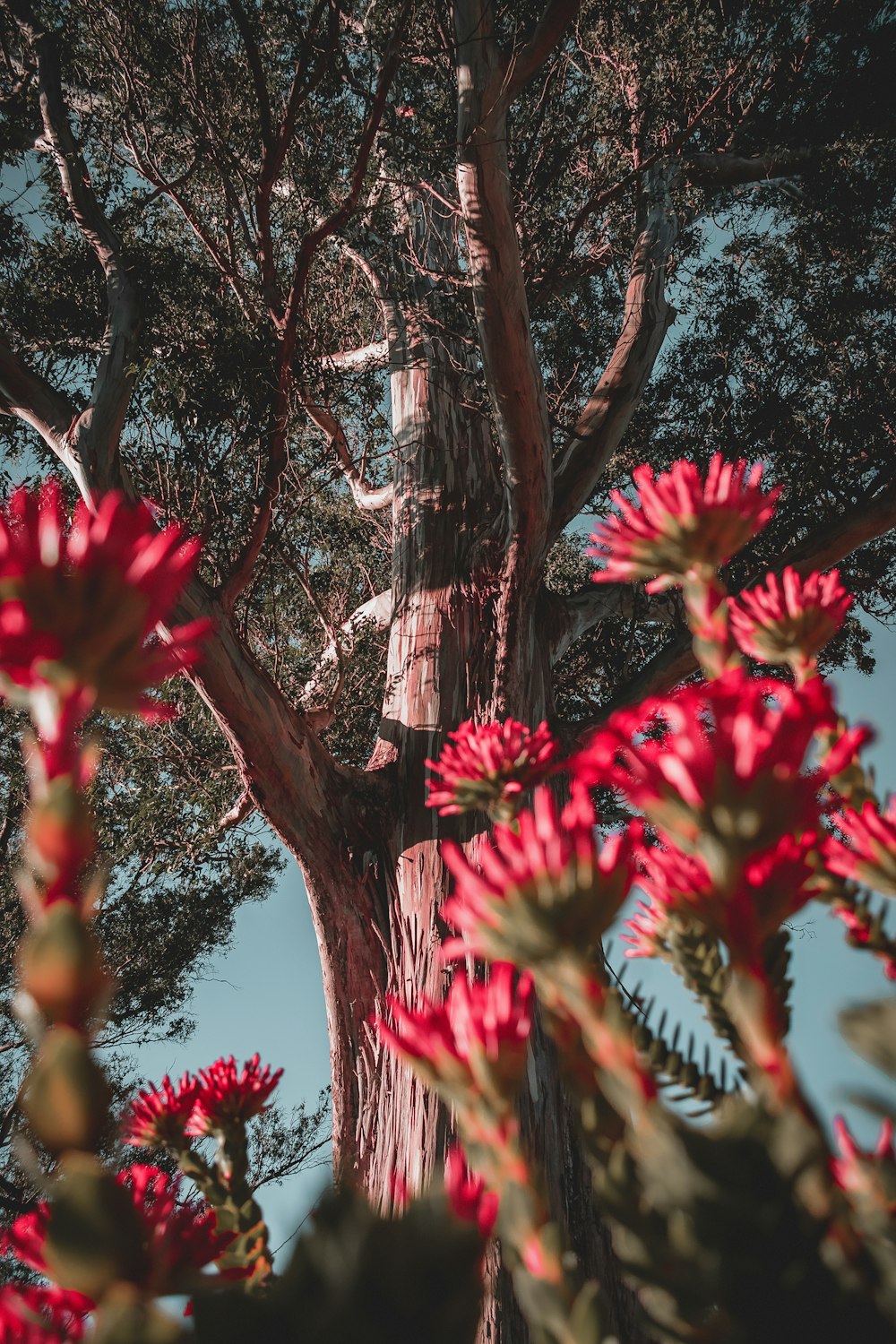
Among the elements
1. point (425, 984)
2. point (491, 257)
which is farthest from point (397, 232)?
point (425, 984)

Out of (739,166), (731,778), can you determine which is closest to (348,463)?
(739,166)

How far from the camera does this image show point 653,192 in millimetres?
3998

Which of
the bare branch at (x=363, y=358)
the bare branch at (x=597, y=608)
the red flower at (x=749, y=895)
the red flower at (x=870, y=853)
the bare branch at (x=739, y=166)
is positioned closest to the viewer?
the red flower at (x=749, y=895)

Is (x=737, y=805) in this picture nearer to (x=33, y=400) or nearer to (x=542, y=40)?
(x=542, y=40)

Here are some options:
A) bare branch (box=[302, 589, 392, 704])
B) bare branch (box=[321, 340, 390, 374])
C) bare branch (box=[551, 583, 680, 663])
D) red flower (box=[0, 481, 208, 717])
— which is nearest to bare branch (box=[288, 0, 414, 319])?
bare branch (box=[321, 340, 390, 374])

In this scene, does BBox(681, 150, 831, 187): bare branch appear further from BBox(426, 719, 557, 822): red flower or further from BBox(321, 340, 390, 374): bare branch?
BBox(426, 719, 557, 822): red flower

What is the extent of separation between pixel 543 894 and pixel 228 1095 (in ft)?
1.29

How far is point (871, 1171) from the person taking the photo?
0.98 feet

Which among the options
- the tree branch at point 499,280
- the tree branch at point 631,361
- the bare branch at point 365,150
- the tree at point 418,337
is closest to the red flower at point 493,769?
the tree at point 418,337

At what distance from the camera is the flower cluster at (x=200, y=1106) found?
54 centimetres

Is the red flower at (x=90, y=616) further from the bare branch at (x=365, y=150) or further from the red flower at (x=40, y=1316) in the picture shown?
the bare branch at (x=365, y=150)

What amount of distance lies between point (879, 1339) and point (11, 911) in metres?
7.78

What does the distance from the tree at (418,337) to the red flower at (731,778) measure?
224 cm

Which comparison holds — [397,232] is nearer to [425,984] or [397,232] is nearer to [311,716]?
[311,716]
